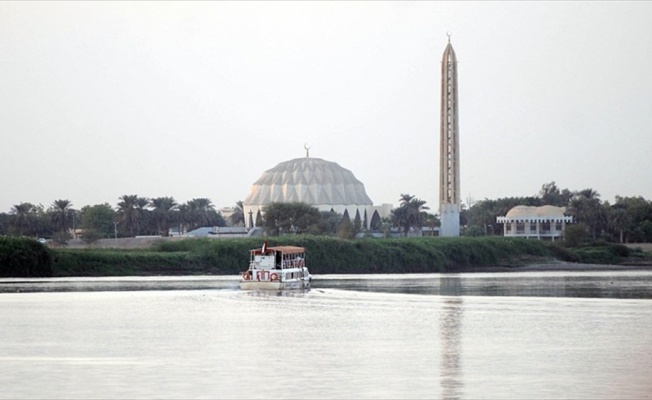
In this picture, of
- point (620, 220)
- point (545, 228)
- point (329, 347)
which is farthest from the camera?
point (545, 228)

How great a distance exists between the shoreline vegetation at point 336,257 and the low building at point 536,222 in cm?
1546

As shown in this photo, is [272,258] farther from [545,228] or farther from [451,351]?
[545,228]

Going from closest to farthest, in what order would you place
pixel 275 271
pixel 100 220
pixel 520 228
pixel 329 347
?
pixel 329 347 → pixel 275 271 → pixel 100 220 → pixel 520 228

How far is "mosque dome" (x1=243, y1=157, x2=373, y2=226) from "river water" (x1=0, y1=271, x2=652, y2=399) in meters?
132

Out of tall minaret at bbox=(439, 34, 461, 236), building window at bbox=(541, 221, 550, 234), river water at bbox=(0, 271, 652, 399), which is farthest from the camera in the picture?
building window at bbox=(541, 221, 550, 234)

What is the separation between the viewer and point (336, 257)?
103812 mm

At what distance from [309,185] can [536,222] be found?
49.4 metres

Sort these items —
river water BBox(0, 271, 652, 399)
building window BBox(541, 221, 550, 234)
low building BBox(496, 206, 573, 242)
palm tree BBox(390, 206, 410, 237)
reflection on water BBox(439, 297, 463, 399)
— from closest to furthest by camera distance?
reflection on water BBox(439, 297, 463, 399)
river water BBox(0, 271, 652, 399)
low building BBox(496, 206, 573, 242)
building window BBox(541, 221, 550, 234)
palm tree BBox(390, 206, 410, 237)

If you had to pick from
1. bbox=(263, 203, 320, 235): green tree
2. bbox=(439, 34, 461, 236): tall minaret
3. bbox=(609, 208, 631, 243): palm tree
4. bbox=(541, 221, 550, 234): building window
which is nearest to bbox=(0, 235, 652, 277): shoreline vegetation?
bbox=(609, 208, 631, 243): palm tree

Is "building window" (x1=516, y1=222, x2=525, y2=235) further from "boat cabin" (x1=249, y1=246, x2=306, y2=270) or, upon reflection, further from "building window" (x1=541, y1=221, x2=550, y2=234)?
"boat cabin" (x1=249, y1=246, x2=306, y2=270)

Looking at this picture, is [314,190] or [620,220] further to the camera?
[314,190]

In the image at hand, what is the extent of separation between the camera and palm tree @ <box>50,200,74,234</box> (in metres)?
143

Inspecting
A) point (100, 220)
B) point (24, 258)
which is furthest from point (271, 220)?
point (24, 258)

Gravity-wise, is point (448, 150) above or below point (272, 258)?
above
